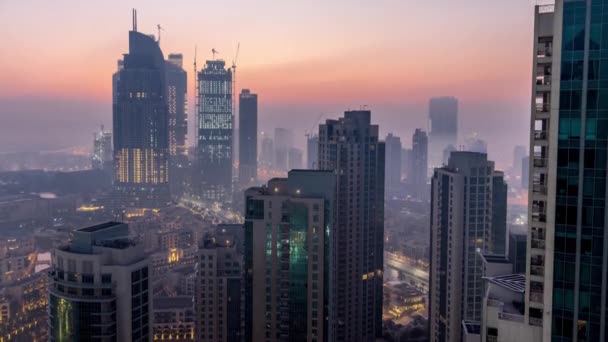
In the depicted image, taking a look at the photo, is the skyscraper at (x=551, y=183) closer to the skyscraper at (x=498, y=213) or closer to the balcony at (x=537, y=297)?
the balcony at (x=537, y=297)

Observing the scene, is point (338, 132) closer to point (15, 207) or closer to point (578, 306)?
point (578, 306)

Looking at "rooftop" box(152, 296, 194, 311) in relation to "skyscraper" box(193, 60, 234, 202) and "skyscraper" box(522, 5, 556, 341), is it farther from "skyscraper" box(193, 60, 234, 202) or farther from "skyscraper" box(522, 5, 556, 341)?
"skyscraper" box(193, 60, 234, 202)

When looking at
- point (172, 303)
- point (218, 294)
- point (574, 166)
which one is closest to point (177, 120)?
point (172, 303)

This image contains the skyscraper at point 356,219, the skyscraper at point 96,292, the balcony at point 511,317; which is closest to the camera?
the balcony at point 511,317

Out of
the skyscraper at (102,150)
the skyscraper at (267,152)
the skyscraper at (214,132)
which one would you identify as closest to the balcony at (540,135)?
the skyscraper at (214,132)

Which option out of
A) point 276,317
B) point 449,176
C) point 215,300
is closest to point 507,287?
point 276,317

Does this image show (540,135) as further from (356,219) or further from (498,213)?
(356,219)
